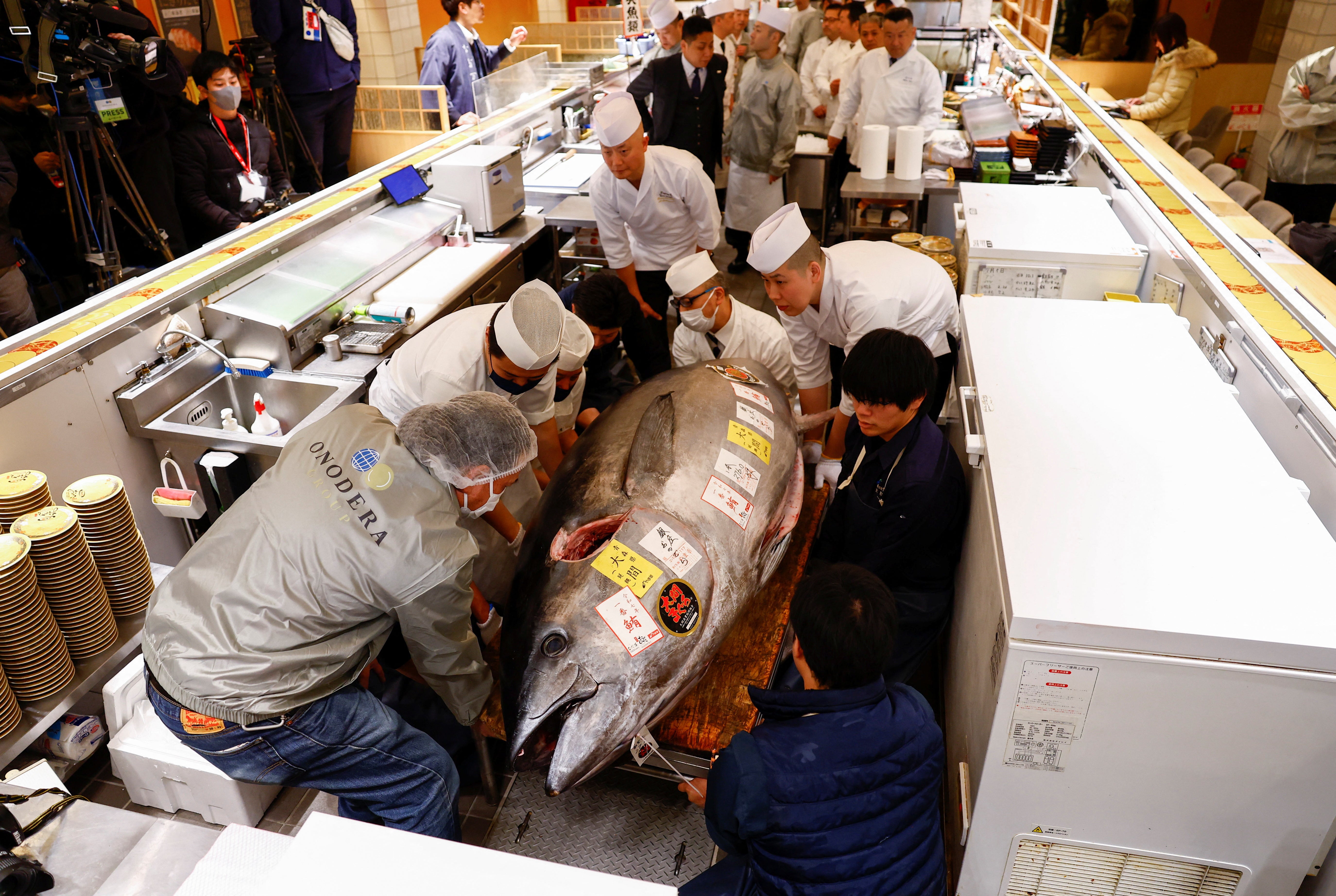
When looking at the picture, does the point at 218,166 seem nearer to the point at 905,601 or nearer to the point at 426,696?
the point at 426,696

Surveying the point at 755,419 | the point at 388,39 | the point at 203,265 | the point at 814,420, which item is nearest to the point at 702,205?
the point at 814,420

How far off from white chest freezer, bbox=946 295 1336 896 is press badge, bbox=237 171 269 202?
4.75 meters

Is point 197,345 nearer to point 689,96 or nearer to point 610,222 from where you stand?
point 610,222

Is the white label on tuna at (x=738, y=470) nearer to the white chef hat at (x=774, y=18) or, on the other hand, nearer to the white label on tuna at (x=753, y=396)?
the white label on tuna at (x=753, y=396)

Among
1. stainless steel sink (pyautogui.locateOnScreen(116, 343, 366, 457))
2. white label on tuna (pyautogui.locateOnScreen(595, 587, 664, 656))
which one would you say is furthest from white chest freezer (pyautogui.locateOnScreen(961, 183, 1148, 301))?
stainless steel sink (pyautogui.locateOnScreen(116, 343, 366, 457))

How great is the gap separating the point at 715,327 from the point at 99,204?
3.57m

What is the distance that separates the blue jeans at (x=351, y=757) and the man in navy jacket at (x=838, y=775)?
800 millimetres

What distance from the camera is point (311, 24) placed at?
5980 millimetres

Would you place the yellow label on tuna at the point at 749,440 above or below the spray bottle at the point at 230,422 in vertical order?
above

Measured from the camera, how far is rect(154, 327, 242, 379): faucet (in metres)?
3.12

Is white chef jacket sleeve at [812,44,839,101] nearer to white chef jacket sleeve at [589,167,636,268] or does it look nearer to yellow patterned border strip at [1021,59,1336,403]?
yellow patterned border strip at [1021,59,1336,403]

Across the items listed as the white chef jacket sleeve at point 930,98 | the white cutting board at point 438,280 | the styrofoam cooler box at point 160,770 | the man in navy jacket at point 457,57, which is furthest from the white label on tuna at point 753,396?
the man in navy jacket at point 457,57

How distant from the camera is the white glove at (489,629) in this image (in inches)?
95.0

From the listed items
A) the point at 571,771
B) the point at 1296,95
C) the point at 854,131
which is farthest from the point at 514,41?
the point at 571,771
